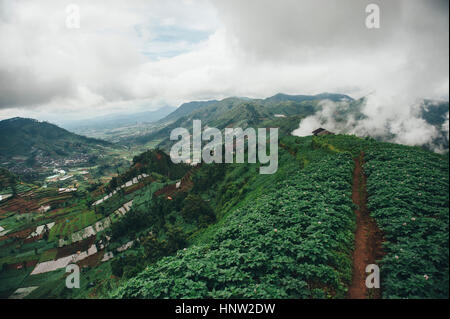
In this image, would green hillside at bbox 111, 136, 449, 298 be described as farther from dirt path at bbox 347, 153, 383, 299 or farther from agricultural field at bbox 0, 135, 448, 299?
dirt path at bbox 347, 153, 383, 299

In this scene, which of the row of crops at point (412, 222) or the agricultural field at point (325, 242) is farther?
the agricultural field at point (325, 242)

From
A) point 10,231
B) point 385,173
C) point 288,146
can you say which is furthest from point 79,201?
point 385,173

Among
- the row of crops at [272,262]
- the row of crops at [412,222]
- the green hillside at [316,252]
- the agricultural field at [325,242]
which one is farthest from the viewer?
the row of crops at [272,262]

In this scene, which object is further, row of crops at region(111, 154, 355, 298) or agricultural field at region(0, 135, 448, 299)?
row of crops at region(111, 154, 355, 298)

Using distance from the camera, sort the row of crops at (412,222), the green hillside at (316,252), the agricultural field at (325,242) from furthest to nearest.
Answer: the agricultural field at (325,242), the green hillside at (316,252), the row of crops at (412,222)

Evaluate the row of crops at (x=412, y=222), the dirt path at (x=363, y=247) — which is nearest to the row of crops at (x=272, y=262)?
the dirt path at (x=363, y=247)

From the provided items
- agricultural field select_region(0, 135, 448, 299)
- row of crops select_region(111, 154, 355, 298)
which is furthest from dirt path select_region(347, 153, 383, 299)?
row of crops select_region(111, 154, 355, 298)

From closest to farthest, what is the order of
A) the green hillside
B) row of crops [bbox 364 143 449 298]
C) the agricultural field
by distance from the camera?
row of crops [bbox 364 143 449 298] < the green hillside < the agricultural field

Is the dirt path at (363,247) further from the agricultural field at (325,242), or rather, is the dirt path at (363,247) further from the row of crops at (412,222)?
the row of crops at (412,222)
